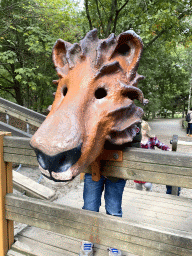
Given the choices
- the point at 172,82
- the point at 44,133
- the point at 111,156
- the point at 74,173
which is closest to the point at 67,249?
the point at 111,156

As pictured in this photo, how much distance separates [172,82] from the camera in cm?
1670

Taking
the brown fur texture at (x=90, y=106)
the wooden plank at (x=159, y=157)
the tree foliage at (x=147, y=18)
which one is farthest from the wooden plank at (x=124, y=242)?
the tree foliage at (x=147, y=18)

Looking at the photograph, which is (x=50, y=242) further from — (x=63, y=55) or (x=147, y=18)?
(x=147, y=18)

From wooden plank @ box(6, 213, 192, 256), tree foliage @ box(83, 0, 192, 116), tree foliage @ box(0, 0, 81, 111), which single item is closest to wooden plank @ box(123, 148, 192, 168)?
wooden plank @ box(6, 213, 192, 256)

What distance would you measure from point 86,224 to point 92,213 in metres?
0.09

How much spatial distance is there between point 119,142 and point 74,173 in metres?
0.39

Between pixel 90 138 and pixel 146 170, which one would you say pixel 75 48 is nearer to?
pixel 90 138

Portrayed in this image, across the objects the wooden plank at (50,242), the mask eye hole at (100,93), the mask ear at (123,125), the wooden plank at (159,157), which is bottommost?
the wooden plank at (50,242)

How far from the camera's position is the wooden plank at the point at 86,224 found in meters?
1.43

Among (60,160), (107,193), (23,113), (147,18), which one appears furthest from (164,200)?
(147,18)

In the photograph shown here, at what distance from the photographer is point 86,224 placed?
1.62 m

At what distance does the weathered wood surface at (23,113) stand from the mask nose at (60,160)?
Answer: 301 centimetres

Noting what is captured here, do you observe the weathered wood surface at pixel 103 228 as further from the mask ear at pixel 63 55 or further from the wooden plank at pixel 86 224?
the mask ear at pixel 63 55

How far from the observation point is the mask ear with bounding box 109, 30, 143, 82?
1.45 metres
